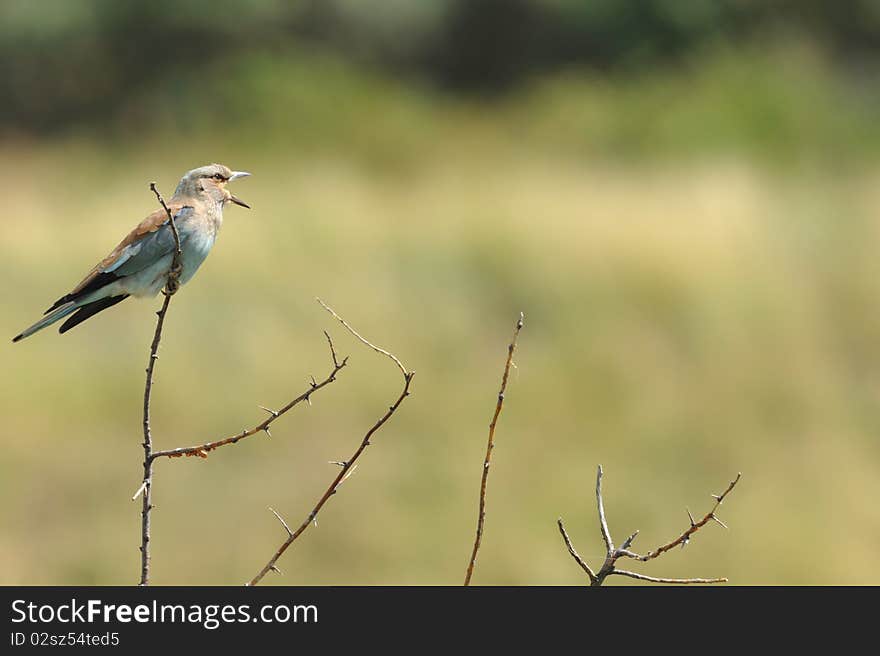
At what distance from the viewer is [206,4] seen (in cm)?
2011

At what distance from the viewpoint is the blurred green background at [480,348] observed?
27.1ft

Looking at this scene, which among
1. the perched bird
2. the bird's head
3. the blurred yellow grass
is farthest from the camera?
the blurred yellow grass

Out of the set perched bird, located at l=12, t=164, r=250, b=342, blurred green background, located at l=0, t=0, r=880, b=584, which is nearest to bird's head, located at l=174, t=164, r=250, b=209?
perched bird, located at l=12, t=164, r=250, b=342

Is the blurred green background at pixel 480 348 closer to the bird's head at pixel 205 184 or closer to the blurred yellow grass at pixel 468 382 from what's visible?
the blurred yellow grass at pixel 468 382

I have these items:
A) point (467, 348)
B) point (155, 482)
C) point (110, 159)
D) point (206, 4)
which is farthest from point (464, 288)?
point (206, 4)

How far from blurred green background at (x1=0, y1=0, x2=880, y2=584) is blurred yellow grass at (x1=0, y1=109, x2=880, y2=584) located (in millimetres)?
25

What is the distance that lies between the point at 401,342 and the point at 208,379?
162 cm

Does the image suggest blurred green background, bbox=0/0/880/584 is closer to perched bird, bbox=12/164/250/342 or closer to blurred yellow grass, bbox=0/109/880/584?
blurred yellow grass, bbox=0/109/880/584

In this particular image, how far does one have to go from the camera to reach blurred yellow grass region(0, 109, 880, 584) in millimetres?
8203

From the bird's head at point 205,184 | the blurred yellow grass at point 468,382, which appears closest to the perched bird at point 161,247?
the bird's head at point 205,184

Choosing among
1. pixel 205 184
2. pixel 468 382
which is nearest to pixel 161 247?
pixel 205 184

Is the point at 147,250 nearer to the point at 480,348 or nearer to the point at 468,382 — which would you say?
the point at 468,382

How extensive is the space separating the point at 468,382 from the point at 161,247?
6589mm
